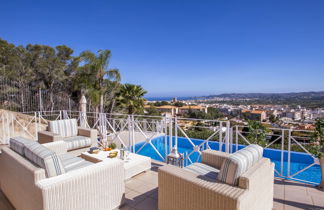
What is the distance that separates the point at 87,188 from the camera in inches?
80.8

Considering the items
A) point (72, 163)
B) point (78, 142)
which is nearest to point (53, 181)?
point (72, 163)

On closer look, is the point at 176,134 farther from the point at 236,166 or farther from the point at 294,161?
the point at 294,161

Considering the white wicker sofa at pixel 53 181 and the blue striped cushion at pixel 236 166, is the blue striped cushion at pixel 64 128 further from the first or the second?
the blue striped cushion at pixel 236 166

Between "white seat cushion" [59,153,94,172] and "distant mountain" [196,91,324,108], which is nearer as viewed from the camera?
"white seat cushion" [59,153,94,172]

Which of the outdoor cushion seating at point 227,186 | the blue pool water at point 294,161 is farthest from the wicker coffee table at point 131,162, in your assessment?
the outdoor cushion seating at point 227,186

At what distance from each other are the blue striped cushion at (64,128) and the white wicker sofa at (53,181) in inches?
83.4

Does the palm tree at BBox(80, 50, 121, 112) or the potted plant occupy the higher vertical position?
the palm tree at BBox(80, 50, 121, 112)

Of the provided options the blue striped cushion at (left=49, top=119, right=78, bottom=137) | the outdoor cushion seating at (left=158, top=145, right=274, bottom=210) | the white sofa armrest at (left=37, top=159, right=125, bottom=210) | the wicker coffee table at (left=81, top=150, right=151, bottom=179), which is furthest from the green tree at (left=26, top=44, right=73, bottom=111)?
the outdoor cushion seating at (left=158, top=145, right=274, bottom=210)

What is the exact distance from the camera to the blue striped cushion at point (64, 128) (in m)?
4.66

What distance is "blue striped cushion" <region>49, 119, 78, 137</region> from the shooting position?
466 centimetres

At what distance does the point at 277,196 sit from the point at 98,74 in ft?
28.8

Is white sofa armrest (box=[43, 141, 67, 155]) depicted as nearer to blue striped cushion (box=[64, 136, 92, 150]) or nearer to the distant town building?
blue striped cushion (box=[64, 136, 92, 150])

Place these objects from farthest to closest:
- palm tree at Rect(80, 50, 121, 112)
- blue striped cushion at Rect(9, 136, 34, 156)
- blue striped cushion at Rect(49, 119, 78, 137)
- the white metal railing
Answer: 1. palm tree at Rect(80, 50, 121, 112)
2. blue striped cushion at Rect(49, 119, 78, 137)
3. the white metal railing
4. blue striped cushion at Rect(9, 136, 34, 156)

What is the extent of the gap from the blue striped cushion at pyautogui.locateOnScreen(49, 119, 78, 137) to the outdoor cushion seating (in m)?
3.74
